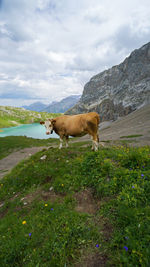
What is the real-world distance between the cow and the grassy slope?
9.39 ft

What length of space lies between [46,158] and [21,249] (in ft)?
18.2

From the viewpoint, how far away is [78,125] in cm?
962

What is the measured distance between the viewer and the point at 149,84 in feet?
245

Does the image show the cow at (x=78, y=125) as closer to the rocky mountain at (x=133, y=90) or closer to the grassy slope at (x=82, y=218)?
the grassy slope at (x=82, y=218)

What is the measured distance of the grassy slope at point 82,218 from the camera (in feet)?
10.1

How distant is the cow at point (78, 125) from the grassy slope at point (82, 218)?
2.86 metres

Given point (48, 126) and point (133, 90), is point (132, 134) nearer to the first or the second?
point (48, 126)

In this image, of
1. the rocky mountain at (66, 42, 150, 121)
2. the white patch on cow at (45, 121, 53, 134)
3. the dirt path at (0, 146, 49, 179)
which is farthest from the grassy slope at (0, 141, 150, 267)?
the rocky mountain at (66, 42, 150, 121)

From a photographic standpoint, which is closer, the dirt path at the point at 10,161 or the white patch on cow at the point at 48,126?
the white patch on cow at the point at 48,126

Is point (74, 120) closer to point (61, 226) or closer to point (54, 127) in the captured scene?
point (54, 127)

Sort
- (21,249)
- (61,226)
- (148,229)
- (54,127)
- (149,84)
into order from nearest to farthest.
Result: (148,229), (21,249), (61,226), (54,127), (149,84)

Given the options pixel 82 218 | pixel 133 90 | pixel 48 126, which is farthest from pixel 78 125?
pixel 133 90

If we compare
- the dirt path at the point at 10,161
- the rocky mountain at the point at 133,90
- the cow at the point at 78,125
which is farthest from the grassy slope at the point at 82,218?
the rocky mountain at the point at 133,90

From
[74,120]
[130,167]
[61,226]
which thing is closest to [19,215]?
[61,226]
